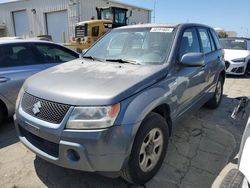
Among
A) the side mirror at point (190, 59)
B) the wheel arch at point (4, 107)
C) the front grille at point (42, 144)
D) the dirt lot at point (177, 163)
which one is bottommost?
the dirt lot at point (177, 163)

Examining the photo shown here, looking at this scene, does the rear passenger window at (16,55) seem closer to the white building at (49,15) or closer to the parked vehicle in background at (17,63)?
the parked vehicle in background at (17,63)

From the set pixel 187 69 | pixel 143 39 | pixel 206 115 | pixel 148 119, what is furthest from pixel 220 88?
pixel 148 119

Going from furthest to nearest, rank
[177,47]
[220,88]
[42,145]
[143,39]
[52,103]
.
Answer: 1. [220,88]
2. [143,39]
3. [177,47]
4. [42,145]
5. [52,103]

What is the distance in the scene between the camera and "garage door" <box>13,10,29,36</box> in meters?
26.4

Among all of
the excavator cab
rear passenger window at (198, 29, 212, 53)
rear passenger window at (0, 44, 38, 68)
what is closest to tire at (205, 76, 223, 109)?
rear passenger window at (198, 29, 212, 53)

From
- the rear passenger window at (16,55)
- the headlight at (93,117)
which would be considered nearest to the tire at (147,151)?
the headlight at (93,117)

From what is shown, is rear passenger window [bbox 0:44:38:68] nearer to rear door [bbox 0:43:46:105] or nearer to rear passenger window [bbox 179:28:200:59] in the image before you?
rear door [bbox 0:43:46:105]

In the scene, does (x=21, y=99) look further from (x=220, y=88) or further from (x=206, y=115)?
(x=220, y=88)

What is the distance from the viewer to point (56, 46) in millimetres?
4934

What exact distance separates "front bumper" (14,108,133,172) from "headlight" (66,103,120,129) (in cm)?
5

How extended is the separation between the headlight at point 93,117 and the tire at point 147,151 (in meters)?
0.38

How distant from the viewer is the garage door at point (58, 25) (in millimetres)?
23000

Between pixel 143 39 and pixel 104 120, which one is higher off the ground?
pixel 143 39

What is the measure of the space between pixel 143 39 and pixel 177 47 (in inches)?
20.7
